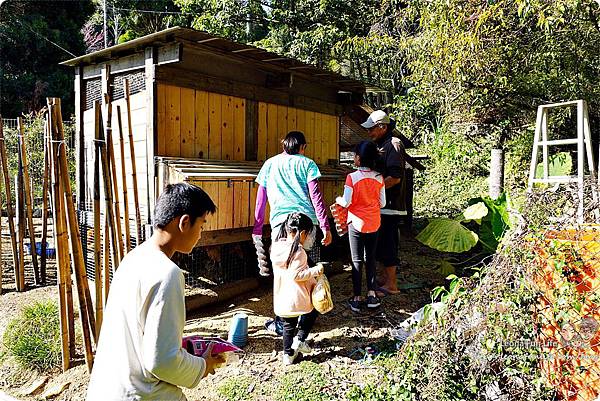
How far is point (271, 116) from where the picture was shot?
287 inches

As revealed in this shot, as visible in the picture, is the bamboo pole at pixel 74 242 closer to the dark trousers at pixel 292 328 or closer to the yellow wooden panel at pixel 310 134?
the dark trousers at pixel 292 328

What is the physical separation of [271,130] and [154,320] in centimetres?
580

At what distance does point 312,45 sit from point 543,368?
12586 millimetres

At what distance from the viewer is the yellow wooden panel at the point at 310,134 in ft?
26.5

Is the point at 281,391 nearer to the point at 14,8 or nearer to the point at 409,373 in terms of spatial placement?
the point at 409,373

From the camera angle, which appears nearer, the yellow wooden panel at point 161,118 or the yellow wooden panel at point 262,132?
the yellow wooden panel at point 161,118

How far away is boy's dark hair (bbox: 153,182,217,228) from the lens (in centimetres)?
194

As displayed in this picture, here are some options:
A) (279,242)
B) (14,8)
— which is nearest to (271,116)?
(279,242)

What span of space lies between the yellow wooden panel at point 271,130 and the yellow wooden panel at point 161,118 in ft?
6.23

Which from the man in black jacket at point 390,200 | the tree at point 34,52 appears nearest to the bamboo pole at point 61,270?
the man in black jacket at point 390,200

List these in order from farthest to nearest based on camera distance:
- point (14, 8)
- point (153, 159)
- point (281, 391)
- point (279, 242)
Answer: point (14, 8), point (153, 159), point (279, 242), point (281, 391)

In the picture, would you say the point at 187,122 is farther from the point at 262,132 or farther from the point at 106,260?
the point at 106,260

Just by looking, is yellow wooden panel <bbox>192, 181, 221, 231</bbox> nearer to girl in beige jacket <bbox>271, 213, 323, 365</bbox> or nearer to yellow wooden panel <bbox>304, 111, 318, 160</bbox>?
girl in beige jacket <bbox>271, 213, 323, 365</bbox>

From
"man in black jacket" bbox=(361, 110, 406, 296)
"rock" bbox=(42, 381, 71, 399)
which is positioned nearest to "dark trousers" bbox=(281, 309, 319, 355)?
"man in black jacket" bbox=(361, 110, 406, 296)
